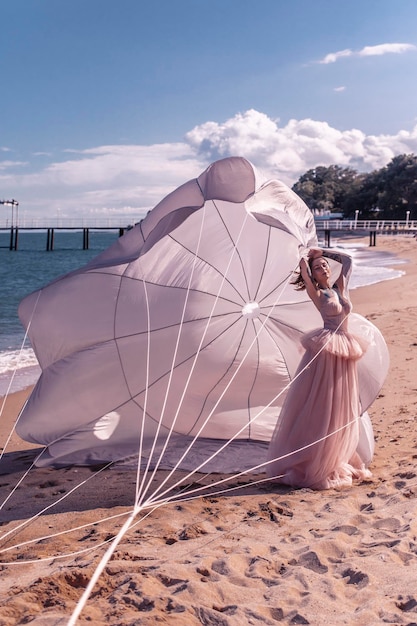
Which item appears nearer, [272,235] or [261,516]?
[261,516]

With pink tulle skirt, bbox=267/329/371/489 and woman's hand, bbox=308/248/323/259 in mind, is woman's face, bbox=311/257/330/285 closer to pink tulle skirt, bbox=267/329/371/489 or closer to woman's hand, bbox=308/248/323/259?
woman's hand, bbox=308/248/323/259

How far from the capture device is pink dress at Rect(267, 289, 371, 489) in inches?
183

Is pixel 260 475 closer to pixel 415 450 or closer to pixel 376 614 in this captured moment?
pixel 415 450

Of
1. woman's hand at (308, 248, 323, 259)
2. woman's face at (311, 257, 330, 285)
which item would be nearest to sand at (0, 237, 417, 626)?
woman's face at (311, 257, 330, 285)

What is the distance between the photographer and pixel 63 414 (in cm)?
546

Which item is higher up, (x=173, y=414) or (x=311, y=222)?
(x=311, y=222)

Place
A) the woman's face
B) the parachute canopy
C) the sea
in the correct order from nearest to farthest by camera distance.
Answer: the woman's face, the parachute canopy, the sea

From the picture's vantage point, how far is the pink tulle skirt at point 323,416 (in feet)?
15.3

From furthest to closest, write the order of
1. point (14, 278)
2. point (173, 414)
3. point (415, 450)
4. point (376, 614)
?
1. point (14, 278)
2. point (173, 414)
3. point (415, 450)
4. point (376, 614)

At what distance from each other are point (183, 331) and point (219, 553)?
268 cm

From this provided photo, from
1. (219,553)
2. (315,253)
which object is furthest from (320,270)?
(219,553)

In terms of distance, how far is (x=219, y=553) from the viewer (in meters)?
3.52

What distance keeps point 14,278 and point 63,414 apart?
35897 mm

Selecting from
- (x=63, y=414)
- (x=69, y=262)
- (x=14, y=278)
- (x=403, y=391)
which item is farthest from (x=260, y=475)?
(x=69, y=262)
